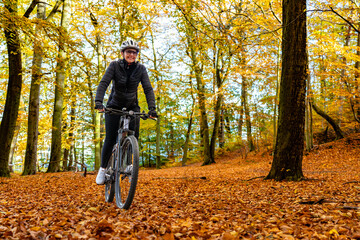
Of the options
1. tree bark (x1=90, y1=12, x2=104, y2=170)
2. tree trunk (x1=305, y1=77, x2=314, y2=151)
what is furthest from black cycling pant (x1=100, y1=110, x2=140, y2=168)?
tree bark (x1=90, y1=12, x2=104, y2=170)

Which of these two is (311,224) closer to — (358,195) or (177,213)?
(177,213)

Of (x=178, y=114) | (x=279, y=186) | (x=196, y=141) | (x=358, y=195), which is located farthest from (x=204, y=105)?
(x=358, y=195)

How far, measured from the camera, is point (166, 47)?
20750mm

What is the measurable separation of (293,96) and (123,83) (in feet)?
12.8

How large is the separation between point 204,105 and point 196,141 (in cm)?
1010

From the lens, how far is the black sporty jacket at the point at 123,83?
393 cm

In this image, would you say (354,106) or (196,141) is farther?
(196,141)

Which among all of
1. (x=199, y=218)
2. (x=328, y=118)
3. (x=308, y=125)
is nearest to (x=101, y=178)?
(x=199, y=218)

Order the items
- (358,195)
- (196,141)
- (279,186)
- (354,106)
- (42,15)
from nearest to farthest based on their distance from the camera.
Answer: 1. (358,195)
2. (279,186)
3. (42,15)
4. (354,106)
5. (196,141)

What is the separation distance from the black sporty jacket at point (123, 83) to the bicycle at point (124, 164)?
0.26m

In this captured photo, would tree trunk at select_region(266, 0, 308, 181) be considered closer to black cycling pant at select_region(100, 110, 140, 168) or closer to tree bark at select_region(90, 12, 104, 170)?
black cycling pant at select_region(100, 110, 140, 168)

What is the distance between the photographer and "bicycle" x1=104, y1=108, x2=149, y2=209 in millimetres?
3324

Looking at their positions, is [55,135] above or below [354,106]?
below

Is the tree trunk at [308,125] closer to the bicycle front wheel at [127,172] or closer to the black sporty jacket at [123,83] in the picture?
the black sporty jacket at [123,83]
